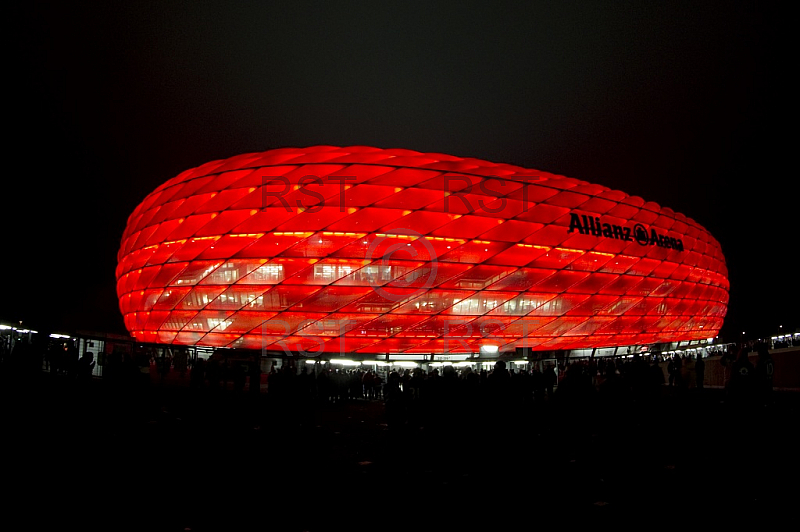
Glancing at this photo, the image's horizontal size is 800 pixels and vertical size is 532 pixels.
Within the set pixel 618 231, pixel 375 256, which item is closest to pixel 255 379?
pixel 375 256

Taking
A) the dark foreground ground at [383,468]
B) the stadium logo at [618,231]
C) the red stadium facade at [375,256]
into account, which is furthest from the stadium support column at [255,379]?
the stadium logo at [618,231]

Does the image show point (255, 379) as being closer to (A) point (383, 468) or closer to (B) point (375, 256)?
(B) point (375, 256)

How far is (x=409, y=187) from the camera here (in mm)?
21156

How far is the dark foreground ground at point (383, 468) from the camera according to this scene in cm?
420

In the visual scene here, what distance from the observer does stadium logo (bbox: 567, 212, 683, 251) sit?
23.1 metres

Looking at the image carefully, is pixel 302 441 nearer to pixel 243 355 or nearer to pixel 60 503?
pixel 60 503

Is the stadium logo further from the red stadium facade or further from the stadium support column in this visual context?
the stadium support column

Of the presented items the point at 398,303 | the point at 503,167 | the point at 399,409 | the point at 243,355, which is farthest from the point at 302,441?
the point at 503,167

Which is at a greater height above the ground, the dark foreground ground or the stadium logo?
the stadium logo

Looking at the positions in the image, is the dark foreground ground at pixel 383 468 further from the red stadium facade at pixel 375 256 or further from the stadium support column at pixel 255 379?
the red stadium facade at pixel 375 256

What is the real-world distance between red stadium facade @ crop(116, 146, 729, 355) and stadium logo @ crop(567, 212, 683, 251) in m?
0.10

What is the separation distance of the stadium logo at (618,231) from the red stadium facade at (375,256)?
104 millimetres

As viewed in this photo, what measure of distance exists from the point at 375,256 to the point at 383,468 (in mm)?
14531

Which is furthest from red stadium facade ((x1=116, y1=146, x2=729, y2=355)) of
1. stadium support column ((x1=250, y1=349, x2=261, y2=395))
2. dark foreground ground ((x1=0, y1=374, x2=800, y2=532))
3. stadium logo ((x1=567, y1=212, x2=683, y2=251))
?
dark foreground ground ((x1=0, y1=374, x2=800, y2=532))
